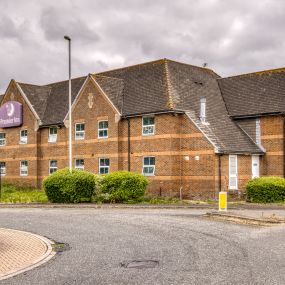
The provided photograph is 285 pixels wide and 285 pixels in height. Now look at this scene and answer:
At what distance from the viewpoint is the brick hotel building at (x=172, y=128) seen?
32.2m

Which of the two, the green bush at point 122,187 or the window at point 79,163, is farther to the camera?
the window at point 79,163

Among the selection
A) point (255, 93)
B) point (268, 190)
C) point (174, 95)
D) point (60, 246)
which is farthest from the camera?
point (255, 93)

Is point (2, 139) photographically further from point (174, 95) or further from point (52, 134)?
point (174, 95)

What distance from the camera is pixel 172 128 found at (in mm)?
32656

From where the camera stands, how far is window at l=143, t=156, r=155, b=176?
3378 centimetres

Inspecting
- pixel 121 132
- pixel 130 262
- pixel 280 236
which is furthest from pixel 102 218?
pixel 121 132

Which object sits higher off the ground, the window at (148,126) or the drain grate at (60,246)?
the window at (148,126)

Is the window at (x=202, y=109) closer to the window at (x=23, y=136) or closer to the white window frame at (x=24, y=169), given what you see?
the window at (x=23, y=136)

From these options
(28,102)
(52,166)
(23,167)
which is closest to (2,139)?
(23,167)

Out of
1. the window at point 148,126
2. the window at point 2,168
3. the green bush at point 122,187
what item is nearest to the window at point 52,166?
the window at point 2,168

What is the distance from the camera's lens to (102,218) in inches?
830

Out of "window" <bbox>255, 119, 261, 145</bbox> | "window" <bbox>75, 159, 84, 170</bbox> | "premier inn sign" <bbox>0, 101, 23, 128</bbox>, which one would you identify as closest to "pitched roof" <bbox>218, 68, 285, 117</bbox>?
"window" <bbox>255, 119, 261, 145</bbox>

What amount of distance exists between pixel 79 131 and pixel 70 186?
411 inches

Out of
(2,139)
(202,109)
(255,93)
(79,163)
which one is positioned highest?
(255,93)
